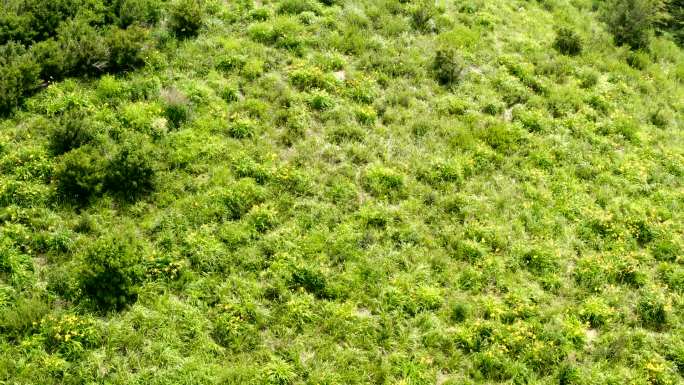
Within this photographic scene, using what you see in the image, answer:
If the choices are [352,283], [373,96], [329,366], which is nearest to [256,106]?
[373,96]

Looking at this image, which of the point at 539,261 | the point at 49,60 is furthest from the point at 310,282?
the point at 49,60

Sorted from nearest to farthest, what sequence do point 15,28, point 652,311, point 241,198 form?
point 652,311 → point 241,198 → point 15,28

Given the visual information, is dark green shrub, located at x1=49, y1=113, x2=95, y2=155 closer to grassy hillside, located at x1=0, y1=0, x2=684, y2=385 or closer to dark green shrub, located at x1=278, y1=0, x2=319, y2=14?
grassy hillside, located at x1=0, y1=0, x2=684, y2=385

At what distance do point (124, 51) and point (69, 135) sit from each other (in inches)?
141

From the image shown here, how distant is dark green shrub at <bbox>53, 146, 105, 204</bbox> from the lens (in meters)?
13.3

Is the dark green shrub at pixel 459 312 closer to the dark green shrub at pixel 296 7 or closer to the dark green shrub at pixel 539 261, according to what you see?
the dark green shrub at pixel 539 261

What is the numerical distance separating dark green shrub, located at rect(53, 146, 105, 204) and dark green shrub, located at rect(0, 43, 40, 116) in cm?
281

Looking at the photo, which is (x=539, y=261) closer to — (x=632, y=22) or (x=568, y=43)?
(x=568, y=43)

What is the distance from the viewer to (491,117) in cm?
1709

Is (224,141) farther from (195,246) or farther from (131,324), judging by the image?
(131,324)

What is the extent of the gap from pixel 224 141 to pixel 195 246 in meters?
3.35

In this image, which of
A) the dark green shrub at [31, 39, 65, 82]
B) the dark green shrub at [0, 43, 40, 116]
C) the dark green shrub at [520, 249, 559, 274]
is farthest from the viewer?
the dark green shrub at [31, 39, 65, 82]

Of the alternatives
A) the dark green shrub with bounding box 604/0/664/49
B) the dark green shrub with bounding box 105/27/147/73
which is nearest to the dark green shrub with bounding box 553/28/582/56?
the dark green shrub with bounding box 604/0/664/49

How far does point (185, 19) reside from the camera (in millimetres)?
17969
